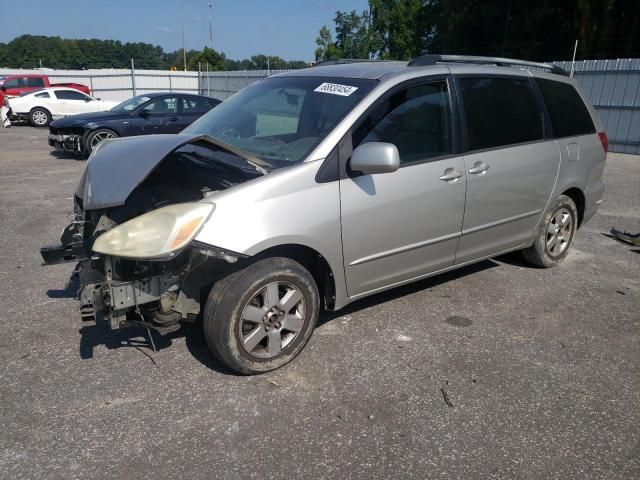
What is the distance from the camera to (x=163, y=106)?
1210 centimetres

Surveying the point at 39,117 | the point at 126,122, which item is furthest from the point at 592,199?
the point at 39,117

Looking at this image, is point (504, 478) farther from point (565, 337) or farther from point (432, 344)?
point (565, 337)

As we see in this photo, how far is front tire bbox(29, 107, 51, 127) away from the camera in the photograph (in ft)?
62.8

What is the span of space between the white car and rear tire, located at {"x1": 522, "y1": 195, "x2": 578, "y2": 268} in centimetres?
1754

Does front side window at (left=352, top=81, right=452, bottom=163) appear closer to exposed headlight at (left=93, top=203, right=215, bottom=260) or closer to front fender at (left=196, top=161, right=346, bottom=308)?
front fender at (left=196, top=161, right=346, bottom=308)

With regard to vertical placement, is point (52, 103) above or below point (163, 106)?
below

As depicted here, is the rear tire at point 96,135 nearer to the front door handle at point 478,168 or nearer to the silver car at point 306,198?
the silver car at point 306,198

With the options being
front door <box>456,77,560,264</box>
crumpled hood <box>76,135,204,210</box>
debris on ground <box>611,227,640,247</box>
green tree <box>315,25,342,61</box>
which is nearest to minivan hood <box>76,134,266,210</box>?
crumpled hood <box>76,135,204,210</box>

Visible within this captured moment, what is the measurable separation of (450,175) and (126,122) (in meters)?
9.49

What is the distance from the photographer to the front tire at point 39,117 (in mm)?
19141

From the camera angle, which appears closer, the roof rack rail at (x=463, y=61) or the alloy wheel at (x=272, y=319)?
the alloy wheel at (x=272, y=319)

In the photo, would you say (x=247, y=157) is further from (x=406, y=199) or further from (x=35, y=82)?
(x=35, y=82)

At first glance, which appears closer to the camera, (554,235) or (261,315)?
(261,315)

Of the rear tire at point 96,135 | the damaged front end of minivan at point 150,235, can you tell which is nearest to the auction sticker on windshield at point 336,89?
the damaged front end of minivan at point 150,235
